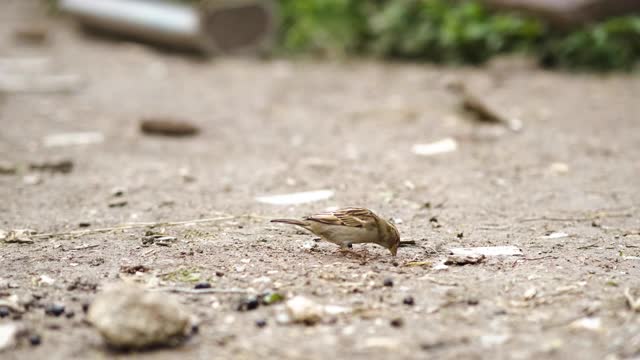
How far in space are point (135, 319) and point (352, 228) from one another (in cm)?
110

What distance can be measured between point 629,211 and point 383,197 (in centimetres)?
120

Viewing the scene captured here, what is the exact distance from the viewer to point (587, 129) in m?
6.70

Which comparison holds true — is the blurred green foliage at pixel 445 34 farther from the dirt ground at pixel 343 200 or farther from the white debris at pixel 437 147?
the white debris at pixel 437 147

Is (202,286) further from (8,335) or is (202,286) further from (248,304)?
(8,335)

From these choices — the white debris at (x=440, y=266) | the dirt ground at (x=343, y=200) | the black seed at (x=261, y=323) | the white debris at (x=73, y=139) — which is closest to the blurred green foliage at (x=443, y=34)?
the dirt ground at (x=343, y=200)

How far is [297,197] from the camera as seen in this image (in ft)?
16.3

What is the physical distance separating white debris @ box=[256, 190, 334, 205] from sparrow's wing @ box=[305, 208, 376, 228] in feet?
3.73

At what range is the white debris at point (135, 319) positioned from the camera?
2783 millimetres

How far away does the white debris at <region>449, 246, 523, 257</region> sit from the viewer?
12.6 feet

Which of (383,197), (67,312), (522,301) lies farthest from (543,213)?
(67,312)

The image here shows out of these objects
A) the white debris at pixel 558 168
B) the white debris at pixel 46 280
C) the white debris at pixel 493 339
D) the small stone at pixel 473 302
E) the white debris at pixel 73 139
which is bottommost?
the white debris at pixel 73 139

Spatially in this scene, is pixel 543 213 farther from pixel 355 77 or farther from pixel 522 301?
pixel 355 77

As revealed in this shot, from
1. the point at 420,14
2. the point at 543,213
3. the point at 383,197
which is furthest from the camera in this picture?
the point at 420,14

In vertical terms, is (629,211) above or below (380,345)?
below
